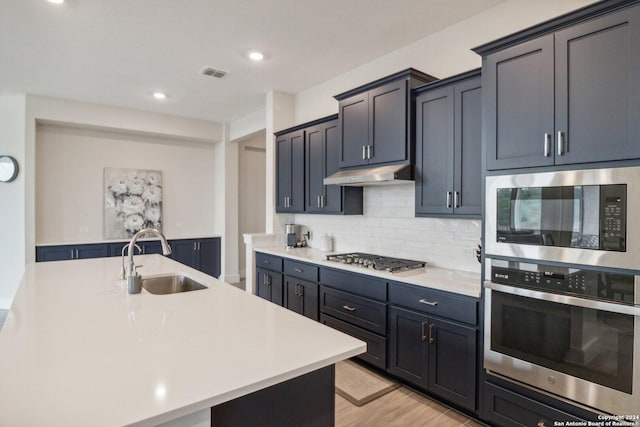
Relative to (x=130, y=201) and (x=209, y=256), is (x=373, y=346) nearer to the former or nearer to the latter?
(x=209, y=256)

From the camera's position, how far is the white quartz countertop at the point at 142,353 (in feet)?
3.07

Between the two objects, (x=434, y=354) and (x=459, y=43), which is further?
(x=459, y=43)

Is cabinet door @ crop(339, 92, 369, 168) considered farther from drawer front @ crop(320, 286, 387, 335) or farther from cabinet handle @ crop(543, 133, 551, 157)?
cabinet handle @ crop(543, 133, 551, 157)

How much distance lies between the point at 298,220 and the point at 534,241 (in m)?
3.33

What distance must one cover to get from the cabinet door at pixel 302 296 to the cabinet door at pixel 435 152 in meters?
1.40

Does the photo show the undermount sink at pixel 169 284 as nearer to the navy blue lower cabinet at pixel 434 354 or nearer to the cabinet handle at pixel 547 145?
the navy blue lower cabinet at pixel 434 354

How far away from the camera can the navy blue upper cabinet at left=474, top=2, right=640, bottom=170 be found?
1637 mm

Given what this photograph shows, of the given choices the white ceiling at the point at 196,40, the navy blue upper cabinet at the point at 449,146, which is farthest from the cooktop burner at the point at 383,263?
the white ceiling at the point at 196,40

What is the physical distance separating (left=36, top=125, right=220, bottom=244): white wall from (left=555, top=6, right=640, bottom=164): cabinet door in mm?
5898

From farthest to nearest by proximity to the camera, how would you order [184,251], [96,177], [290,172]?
[184,251], [96,177], [290,172]

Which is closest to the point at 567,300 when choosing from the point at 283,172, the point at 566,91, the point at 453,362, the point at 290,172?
the point at 453,362

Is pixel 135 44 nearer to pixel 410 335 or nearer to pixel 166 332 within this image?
pixel 166 332

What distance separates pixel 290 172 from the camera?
447 centimetres

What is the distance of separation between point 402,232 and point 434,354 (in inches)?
48.9
